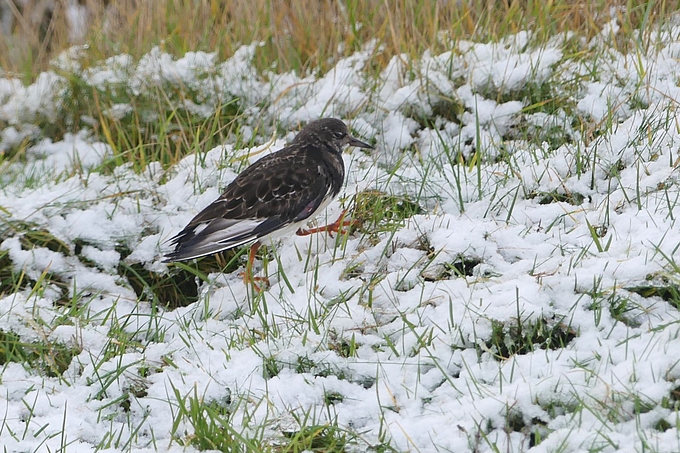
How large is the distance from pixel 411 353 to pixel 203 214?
182cm

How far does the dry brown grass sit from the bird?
6.23 feet

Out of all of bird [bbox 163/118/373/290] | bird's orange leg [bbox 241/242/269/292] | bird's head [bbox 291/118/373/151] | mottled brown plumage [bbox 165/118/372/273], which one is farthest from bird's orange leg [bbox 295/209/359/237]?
bird's head [bbox 291/118/373/151]

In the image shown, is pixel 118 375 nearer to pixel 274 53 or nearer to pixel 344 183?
pixel 344 183

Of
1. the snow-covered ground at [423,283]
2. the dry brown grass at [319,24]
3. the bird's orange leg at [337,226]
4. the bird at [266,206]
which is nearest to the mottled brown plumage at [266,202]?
the bird at [266,206]

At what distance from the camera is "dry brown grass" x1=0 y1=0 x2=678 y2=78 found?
22.6ft

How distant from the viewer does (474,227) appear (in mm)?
4633

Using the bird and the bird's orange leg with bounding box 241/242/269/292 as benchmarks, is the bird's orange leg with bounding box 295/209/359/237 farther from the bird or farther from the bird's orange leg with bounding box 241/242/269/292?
the bird's orange leg with bounding box 241/242/269/292

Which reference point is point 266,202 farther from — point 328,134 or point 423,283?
point 423,283

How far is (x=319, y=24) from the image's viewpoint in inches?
294

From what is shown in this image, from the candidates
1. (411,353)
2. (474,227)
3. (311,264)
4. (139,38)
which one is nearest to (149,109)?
(139,38)

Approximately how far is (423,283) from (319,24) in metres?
3.88

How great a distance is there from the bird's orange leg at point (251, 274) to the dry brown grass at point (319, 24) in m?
2.44

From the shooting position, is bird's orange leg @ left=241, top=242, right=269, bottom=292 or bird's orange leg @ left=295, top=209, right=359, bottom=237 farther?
bird's orange leg @ left=295, top=209, right=359, bottom=237

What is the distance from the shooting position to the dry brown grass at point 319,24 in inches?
271
